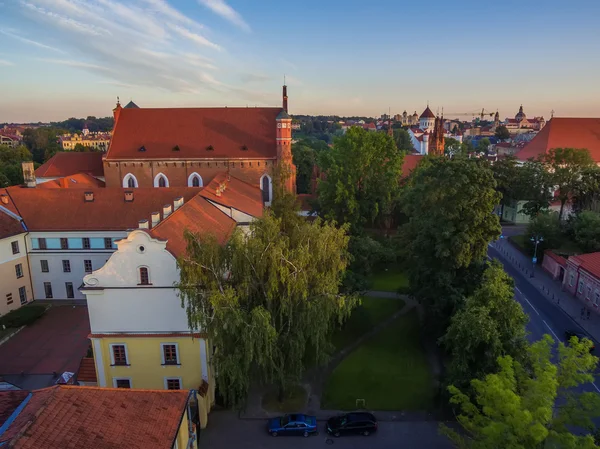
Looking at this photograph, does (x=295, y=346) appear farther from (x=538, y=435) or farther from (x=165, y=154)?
(x=165, y=154)

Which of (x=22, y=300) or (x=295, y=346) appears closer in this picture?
(x=295, y=346)

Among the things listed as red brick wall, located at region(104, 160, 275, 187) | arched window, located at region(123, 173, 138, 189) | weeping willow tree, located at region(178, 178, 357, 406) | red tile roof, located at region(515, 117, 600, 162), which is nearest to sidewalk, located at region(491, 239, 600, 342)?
weeping willow tree, located at region(178, 178, 357, 406)

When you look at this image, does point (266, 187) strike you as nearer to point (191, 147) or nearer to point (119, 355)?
point (191, 147)

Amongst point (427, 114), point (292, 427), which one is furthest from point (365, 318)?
point (427, 114)

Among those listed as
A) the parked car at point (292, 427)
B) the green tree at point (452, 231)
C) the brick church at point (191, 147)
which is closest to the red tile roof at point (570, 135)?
the brick church at point (191, 147)

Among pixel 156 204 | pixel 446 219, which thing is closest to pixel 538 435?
pixel 446 219

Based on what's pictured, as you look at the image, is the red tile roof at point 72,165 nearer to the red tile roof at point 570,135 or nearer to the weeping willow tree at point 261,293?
the weeping willow tree at point 261,293

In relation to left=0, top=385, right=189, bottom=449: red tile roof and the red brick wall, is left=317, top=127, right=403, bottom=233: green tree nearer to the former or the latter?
the red brick wall
